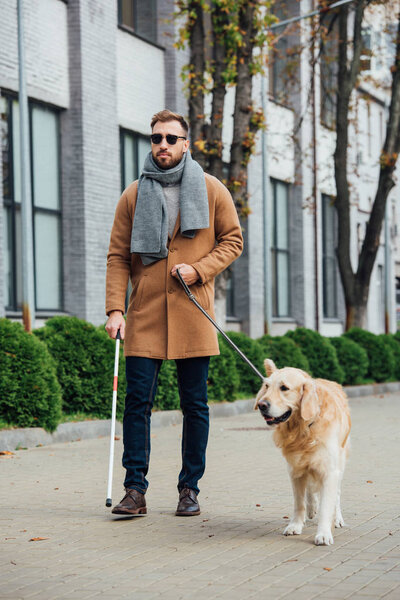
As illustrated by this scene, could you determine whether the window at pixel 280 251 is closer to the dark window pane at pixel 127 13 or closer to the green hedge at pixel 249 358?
the dark window pane at pixel 127 13

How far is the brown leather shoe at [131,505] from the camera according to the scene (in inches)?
278

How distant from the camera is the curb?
11.7 meters

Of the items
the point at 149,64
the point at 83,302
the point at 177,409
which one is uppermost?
the point at 149,64

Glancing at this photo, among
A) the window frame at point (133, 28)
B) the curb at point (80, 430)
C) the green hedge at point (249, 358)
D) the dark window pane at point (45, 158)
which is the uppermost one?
the window frame at point (133, 28)

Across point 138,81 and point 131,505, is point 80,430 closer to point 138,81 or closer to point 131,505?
point 131,505

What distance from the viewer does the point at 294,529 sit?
21.5 feet

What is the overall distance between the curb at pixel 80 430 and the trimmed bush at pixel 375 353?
6720 mm

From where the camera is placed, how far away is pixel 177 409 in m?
15.5

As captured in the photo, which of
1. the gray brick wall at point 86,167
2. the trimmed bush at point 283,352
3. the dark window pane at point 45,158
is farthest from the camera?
the trimmed bush at point 283,352

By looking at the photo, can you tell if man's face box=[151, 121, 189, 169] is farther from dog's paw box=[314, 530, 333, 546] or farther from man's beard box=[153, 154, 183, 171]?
dog's paw box=[314, 530, 333, 546]

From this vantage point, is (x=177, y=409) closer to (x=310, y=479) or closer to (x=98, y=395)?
(x=98, y=395)

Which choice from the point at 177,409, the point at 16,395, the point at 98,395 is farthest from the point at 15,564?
the point at 177,409

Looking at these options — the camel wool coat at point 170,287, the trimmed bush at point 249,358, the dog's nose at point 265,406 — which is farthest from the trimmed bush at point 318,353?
the dog's nose at point 265,406

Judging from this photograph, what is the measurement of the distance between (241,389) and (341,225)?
707 cm
